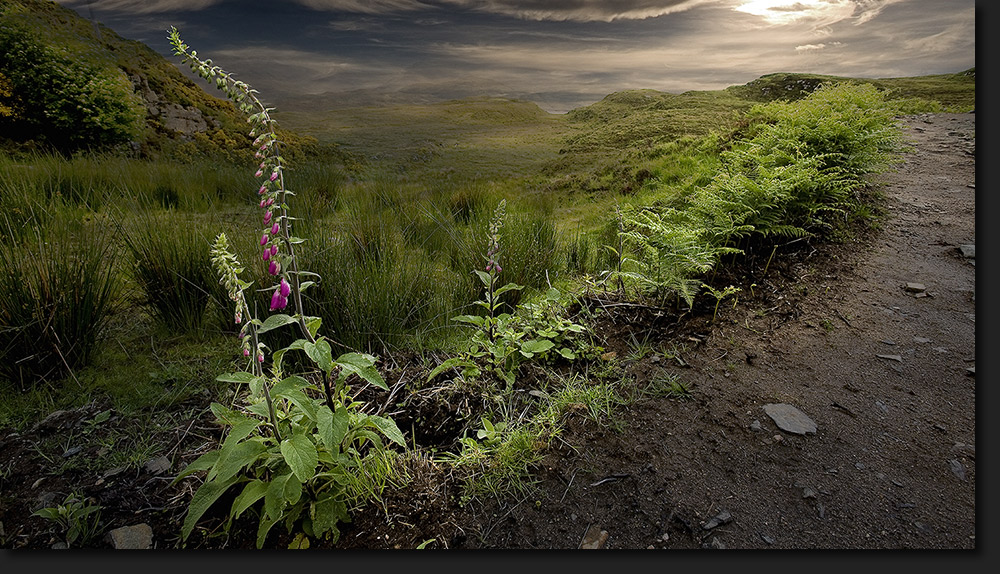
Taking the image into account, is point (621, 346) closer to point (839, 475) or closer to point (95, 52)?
point (839, 475)

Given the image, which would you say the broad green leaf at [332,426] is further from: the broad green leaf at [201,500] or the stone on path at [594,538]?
the stone on path at [594,538]

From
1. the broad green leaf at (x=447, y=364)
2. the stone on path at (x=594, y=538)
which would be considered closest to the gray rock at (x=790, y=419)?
the stone on path at (x=594, y=538)

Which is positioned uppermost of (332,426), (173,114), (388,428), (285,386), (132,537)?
(173,114)

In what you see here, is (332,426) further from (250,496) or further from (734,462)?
(734,462)

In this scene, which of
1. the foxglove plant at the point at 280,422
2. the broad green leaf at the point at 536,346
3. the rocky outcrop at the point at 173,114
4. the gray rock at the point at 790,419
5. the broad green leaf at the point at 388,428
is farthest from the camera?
the rocky outcrop at the point at 173,114

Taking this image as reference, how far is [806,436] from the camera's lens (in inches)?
63.7

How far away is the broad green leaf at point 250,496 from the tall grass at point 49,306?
5.62 feet

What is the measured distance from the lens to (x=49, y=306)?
2.22 m

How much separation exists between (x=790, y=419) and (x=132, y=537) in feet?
8.00

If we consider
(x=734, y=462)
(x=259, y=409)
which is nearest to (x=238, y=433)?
(x=259, y=409)

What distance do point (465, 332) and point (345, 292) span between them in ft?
2.65

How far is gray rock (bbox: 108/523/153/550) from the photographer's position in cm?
145

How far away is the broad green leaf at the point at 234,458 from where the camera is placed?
3.95ft

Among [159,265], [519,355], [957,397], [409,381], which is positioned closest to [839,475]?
[957,397]
